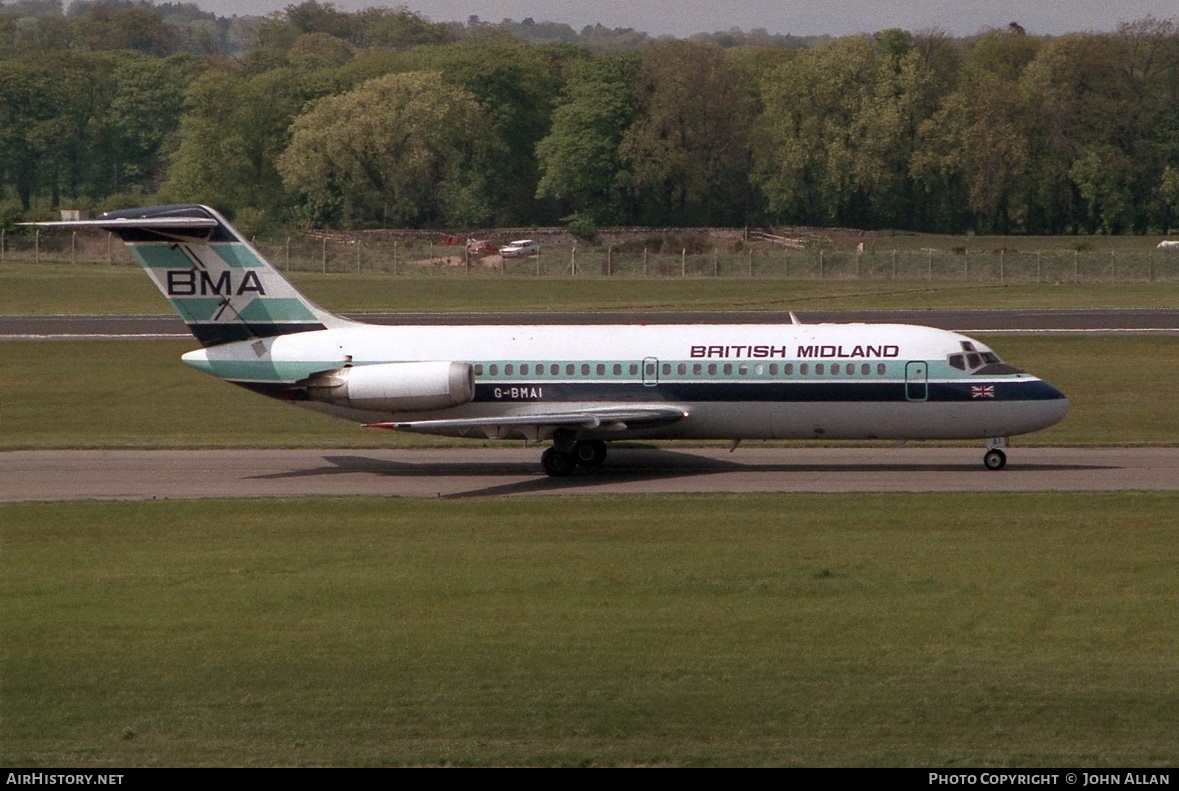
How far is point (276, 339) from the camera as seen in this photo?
1211 inches

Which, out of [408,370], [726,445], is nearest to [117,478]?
[408,370]

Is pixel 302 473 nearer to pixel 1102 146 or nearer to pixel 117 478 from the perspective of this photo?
pixel 117 478

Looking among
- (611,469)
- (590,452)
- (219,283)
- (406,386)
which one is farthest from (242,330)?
(611,469)

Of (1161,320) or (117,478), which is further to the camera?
(1161,320)

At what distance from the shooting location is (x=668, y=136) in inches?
5231

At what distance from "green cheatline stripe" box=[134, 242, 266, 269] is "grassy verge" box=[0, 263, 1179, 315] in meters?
41.1

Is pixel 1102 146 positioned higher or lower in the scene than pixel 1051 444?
higher

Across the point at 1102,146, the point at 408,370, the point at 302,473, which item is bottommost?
the point at 302,473

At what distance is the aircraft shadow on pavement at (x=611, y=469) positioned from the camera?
29594 mm

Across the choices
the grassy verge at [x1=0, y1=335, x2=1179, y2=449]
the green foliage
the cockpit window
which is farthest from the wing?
the green foliage

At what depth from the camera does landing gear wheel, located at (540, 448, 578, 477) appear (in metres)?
30.1

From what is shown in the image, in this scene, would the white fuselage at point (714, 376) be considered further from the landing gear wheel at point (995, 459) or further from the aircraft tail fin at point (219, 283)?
the landing gear wheel at point (995, 459)

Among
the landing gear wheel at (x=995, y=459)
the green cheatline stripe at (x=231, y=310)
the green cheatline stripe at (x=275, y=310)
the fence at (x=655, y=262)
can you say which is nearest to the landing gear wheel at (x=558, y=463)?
the green cheatline stripe at (x=275, y=310)

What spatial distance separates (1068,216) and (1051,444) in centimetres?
9842
